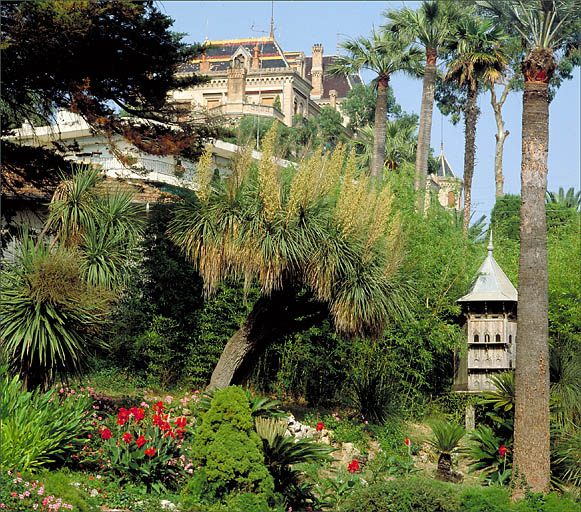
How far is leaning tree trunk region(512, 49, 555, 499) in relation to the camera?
392 inches

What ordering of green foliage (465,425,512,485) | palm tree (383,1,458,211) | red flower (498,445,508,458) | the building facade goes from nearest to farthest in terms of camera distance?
1. red flower (498,445,508,458)
2. green foliage (465,425,512,485)
3. palm tree (383,1,458,211)
4. the building facade

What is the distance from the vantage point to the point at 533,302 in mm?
10234

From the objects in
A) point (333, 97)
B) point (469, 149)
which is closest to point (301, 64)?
point (333, 97)

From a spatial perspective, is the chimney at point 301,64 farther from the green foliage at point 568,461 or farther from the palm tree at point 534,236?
the green foliage at point 568,461

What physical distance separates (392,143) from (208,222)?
1035 inches

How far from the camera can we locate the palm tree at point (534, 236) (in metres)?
9.96

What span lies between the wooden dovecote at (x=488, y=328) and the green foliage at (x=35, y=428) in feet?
22.4

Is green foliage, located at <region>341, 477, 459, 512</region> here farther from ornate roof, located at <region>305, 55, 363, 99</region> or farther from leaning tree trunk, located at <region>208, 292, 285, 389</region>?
ornate roof, located at <region>305, 55, 363, 99</region>

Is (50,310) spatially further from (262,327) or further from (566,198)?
(566,198)

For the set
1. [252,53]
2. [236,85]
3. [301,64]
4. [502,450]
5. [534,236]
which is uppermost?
[301,64]

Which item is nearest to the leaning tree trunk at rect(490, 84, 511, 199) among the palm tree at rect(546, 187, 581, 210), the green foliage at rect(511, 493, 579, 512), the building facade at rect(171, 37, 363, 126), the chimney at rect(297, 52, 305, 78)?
the palm tree at rect(546, 187, 581, 210)

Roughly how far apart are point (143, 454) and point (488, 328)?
6.91 metres

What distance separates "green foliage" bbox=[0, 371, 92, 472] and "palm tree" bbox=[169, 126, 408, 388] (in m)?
2.93

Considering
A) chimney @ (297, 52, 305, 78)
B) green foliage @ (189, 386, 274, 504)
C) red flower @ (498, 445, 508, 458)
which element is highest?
chimney @ (297, 52, 305, 78)
